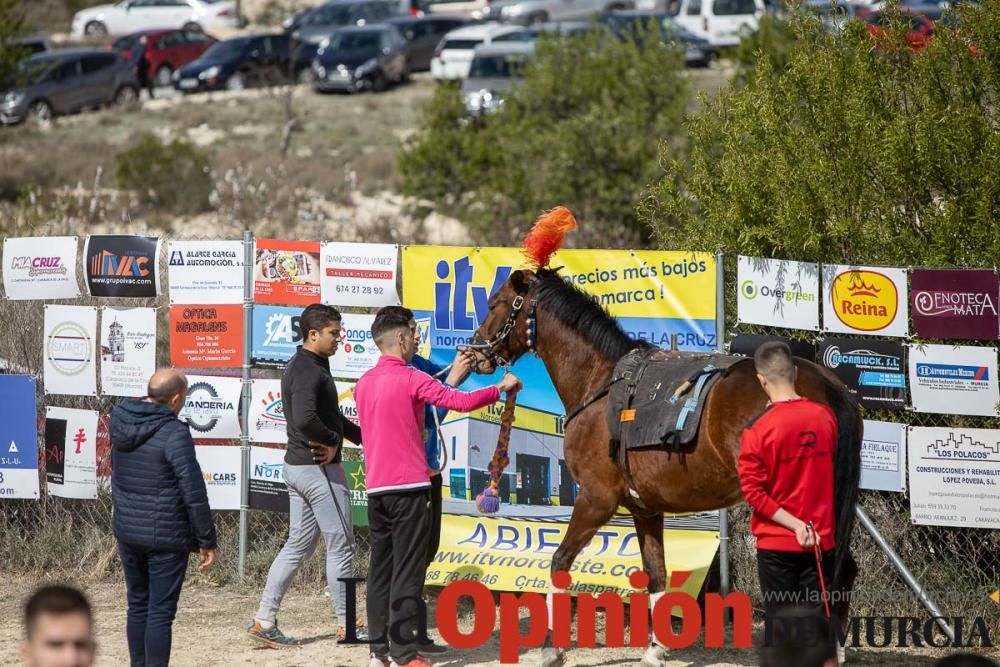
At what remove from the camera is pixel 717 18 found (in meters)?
38.6

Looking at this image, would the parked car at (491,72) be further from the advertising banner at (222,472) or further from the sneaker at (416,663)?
the sneaker at (416,663)

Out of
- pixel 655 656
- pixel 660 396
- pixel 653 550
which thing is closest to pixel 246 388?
pixel 653 550

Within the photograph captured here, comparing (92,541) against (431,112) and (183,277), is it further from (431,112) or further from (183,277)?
(431,112)

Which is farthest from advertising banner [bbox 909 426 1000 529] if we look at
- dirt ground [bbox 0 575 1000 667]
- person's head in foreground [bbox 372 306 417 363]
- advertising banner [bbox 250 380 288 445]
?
advertising banner [bbox 250 380 288 445]

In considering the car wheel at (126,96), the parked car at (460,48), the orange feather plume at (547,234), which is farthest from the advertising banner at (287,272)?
the car wheel at (126,96)

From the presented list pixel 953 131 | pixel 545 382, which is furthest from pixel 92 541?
pixel 953 131

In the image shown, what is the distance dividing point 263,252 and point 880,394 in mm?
4307

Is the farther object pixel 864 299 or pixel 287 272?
pixel 287 272

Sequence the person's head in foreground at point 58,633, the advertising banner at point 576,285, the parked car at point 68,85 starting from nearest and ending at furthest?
the person's head in foreground at point 58,633, the advertising banner at point 576,285, the parked car at point 68,85

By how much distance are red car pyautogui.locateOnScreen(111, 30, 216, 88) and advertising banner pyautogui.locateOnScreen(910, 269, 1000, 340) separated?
122ft

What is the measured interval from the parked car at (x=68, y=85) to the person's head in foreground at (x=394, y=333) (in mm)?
31121

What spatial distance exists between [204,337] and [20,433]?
169 cm

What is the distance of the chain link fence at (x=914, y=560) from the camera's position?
7.65m

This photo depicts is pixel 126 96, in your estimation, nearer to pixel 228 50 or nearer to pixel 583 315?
pixel 228 50
